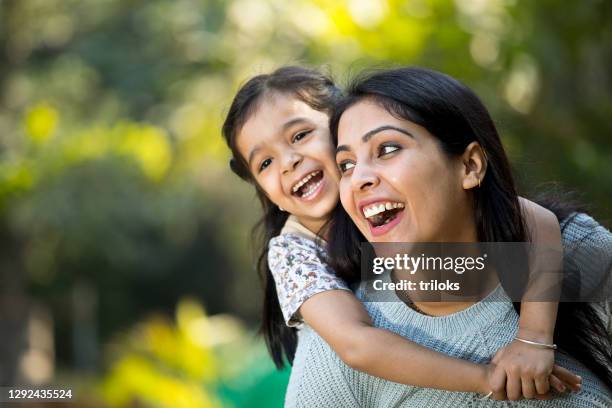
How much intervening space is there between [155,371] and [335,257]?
19.2ft

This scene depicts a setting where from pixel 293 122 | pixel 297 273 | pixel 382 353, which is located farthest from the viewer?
pixel 293 122

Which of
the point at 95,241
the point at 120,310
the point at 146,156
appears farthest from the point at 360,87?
the point at 120,310

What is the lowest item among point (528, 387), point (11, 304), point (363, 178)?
point (528, 387)

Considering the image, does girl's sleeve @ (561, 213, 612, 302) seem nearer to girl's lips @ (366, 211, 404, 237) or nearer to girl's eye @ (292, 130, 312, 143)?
girl's lips @ (366, 211, 404, 237)

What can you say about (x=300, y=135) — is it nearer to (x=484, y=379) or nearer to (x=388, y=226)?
(x=388, y=226)

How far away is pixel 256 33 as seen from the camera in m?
11.3

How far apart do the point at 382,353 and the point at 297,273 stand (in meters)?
0.39

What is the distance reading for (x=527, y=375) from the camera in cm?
167

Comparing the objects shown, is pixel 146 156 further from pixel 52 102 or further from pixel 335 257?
pixel 335 257

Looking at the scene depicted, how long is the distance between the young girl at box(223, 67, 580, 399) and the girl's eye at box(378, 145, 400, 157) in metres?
0.35

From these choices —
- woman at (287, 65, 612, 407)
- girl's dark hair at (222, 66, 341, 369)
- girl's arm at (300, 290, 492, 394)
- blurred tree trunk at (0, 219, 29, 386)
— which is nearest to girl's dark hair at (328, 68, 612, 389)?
woman at (287, 65, 612, 407)

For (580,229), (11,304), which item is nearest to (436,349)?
(580,229)

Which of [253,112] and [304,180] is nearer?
[304,180]

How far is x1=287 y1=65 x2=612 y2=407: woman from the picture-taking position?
1819 millimetres
